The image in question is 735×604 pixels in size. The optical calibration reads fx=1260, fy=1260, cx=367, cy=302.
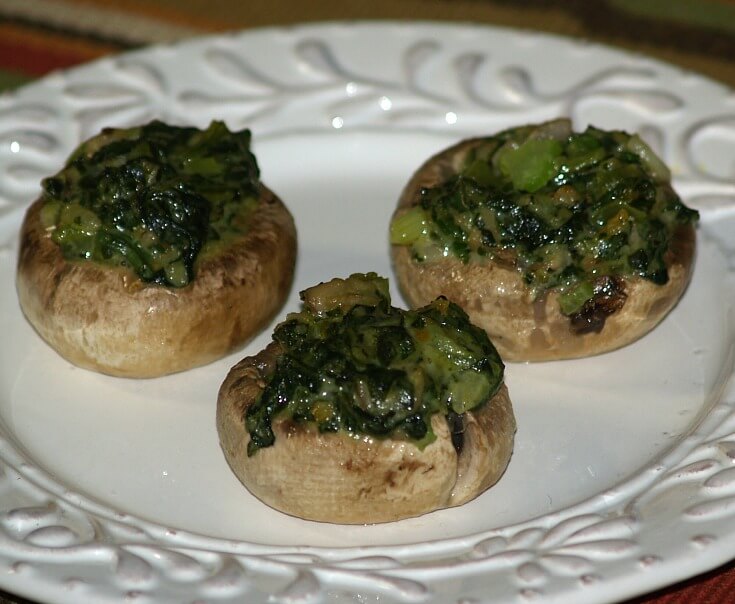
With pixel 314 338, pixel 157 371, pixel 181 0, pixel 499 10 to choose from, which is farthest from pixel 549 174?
pixel 181 0

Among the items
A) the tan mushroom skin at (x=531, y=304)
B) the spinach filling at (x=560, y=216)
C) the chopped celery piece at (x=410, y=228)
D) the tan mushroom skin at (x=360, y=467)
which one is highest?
the spinach filling at (x=560, y=216)

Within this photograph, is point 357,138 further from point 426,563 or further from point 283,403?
point 426,563

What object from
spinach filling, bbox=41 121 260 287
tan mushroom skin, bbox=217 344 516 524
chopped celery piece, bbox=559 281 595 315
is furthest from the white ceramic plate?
spinach filling, bbox=41 121 260 287

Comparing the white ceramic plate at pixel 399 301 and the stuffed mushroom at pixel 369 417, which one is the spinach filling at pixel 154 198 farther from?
the stuffed mushroom at pixel 369 417

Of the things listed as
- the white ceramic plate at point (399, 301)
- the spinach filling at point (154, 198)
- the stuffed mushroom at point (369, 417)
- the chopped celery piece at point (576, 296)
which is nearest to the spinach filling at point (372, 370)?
the stuffed mushroom at point (369, 417)

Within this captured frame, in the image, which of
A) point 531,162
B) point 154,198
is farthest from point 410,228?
point 154,198

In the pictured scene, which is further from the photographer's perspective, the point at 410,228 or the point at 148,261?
the point at 410,228

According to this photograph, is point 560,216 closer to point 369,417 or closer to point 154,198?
point 369,417
